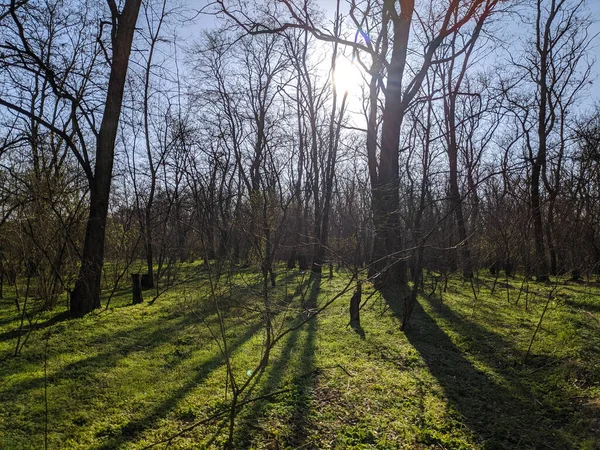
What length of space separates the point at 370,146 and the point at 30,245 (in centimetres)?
918

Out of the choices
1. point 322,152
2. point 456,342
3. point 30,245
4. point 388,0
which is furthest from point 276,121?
point 456,342

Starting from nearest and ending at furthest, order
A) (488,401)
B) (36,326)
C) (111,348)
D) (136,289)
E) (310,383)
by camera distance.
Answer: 1. (488,401)
2. (310,383)
3. (111,348)
4. (36,326)
5. (136,289)

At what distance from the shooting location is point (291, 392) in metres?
4.05

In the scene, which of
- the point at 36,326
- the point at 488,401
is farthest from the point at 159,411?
the point at 36,326

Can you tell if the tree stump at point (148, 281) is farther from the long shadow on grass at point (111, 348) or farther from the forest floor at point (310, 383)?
the long shadow on grass at point (111, 348)

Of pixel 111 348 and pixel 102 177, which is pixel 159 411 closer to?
pixel 111 348

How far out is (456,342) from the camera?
587cm

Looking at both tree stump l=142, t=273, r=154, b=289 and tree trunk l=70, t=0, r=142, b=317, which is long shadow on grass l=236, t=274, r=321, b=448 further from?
tree stump l=142, t=273, r=154, b=289

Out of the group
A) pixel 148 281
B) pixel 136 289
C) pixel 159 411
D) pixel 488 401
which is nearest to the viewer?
pixel 159 411

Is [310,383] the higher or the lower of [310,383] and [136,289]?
the lower

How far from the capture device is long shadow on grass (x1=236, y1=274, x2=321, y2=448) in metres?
3.21

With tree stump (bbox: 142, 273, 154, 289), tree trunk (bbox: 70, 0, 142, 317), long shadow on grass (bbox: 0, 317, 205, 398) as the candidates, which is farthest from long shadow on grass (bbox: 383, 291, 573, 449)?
tree stump (bbox: 142, 273, 154, 289)

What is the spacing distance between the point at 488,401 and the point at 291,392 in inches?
83.6

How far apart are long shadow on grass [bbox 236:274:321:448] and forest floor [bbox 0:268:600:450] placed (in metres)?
0.02
